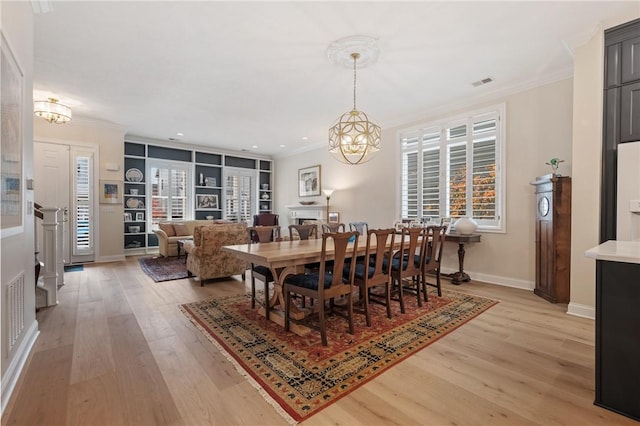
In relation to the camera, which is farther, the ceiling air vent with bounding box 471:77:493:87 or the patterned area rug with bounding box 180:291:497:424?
the ceiling air vent with bounding box 471:77:493:87

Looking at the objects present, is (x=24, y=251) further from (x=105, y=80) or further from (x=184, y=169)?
(x=184, y=169)

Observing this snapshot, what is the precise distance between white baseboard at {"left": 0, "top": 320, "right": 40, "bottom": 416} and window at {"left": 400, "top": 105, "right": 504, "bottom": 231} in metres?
5.35

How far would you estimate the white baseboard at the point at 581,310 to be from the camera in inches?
123

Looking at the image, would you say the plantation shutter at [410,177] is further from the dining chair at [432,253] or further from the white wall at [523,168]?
the dining chair at [432,253]

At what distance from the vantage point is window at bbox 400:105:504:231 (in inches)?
182

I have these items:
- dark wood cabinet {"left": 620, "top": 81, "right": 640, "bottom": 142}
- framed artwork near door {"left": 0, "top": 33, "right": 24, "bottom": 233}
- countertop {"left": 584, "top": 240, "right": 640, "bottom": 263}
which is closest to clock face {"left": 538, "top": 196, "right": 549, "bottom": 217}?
dark wood cabinet {"left": 620, "top": 81, "right": 640, "bottom": 142}

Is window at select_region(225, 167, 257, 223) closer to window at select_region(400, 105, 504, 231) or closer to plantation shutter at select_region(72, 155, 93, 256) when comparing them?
plantation shutter at select_region(72, 155, 93, 256)

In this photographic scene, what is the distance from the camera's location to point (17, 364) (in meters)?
2.06

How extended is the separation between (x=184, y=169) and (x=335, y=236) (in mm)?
7149

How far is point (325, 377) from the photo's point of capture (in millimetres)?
2043

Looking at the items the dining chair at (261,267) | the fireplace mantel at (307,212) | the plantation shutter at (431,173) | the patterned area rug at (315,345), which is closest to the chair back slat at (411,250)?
the patterned area rug at (315,345)

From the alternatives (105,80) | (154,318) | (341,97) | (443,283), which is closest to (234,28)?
(341,97)

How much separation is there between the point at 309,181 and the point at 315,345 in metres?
6.19

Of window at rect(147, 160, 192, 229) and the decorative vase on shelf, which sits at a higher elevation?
window at rect(147, 160, 192, 229)
